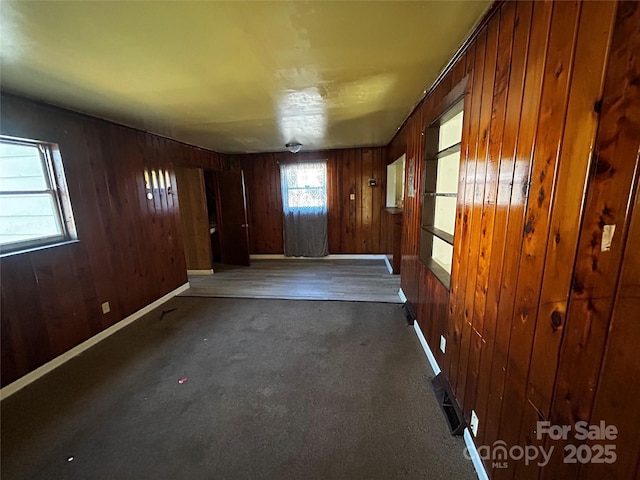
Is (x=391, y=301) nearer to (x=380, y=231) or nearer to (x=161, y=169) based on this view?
(x=380, y=231)

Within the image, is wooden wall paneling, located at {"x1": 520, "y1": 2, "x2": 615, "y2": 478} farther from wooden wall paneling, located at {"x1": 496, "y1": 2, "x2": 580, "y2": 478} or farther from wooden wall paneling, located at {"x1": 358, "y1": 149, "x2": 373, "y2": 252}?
wooden wall paneling, located at {"x1": 358, "y1": 149, "x2": 373, "y2": 252}

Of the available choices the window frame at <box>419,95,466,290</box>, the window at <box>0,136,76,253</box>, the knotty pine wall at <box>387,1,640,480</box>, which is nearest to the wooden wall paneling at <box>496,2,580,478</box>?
the knotty pine wall at <box>387,1,640,480</box>

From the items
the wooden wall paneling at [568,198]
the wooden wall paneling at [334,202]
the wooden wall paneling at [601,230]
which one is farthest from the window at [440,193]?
the wooden wall paneling at [334,202]

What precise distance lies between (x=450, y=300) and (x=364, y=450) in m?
1.07

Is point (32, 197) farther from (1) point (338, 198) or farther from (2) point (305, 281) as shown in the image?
(1) point (338, 198)

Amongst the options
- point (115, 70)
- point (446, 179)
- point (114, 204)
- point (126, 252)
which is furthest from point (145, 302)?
point (446, 179)

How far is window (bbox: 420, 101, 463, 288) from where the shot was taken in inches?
85.1

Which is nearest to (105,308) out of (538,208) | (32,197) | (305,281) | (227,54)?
(32,197)

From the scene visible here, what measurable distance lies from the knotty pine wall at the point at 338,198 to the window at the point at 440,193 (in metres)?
2.93

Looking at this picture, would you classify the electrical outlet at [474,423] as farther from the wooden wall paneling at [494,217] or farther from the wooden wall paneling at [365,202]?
the wooden wall paneling at [365,202]

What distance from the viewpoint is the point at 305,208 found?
5602 mm

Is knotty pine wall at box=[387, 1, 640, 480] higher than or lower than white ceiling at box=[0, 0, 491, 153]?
lower

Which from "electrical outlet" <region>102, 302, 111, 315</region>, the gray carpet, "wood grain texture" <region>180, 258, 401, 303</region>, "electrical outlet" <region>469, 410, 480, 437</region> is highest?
"electrical outlet" <region>102, 302, 111, 315</region>

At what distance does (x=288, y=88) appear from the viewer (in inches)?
80.0
